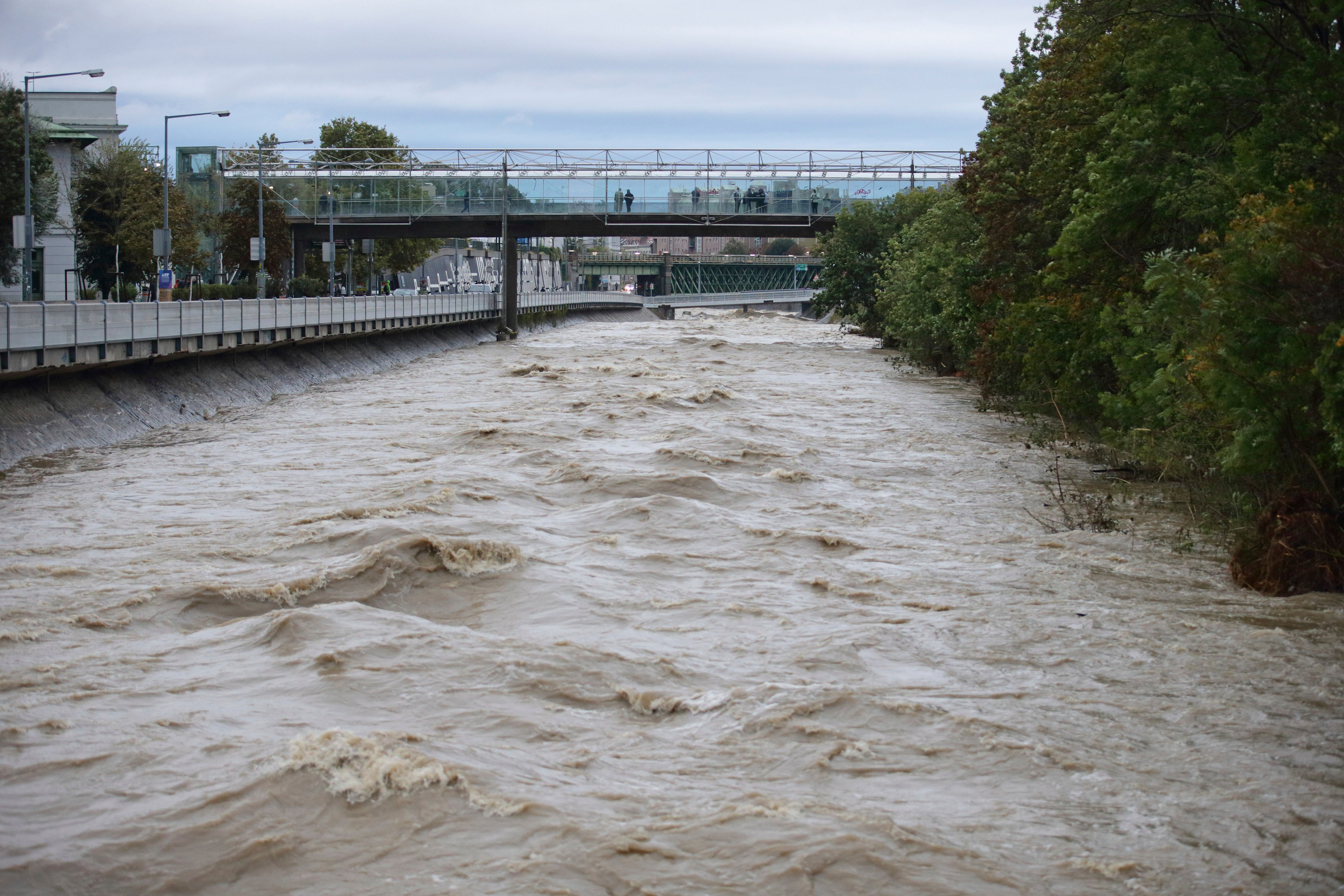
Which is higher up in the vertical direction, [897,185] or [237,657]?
[897,185]

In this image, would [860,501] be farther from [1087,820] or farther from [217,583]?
[1087,820]

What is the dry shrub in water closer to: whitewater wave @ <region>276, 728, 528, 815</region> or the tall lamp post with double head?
whitewater wave @ <region>276, 728, 528, 815</region>

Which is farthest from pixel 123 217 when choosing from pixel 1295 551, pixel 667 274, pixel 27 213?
pixel 667 274

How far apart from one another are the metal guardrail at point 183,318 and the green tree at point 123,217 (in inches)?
374

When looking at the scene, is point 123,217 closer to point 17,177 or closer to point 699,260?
point 17,177

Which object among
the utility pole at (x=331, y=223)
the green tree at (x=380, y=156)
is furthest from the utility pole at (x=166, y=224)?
the green tree at (x=380, y=156)

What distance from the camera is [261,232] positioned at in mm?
62281

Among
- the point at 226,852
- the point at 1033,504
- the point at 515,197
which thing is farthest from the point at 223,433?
the point at 515,197

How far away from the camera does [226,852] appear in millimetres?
8211

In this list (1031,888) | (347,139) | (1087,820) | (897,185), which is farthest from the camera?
(347,139)

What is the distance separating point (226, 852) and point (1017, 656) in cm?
678

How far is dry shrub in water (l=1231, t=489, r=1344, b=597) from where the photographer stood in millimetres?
14375

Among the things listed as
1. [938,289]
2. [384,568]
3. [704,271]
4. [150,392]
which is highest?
[704,271]

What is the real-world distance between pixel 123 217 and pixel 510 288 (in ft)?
75.4
